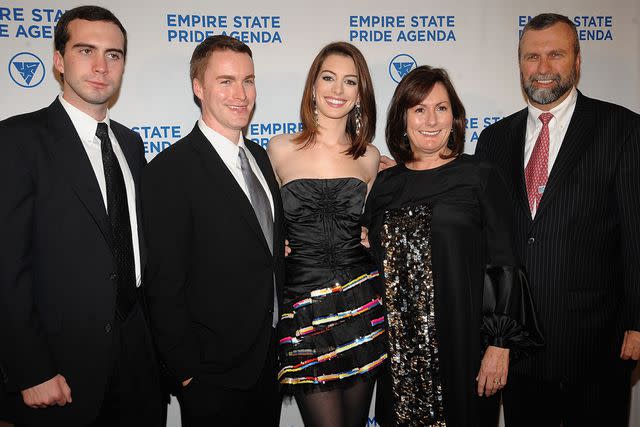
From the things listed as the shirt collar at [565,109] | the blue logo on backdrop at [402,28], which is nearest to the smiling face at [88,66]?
the blue logo on backdrop at [402,28]

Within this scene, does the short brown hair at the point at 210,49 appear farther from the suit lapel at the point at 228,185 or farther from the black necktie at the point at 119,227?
the black necktie at the point at 119,227

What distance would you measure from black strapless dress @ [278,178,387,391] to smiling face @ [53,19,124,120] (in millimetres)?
1037

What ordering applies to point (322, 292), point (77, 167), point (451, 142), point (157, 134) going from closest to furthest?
1. point (77, 167)
2. point (322, 292)
3. point (451, 142)
4. point (157, 134)

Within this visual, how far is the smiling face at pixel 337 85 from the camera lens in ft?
9.20

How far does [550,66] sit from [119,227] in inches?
99.5

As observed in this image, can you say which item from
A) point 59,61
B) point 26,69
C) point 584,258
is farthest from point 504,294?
point 26,69

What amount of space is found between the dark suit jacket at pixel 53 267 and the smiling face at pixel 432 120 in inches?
64.2

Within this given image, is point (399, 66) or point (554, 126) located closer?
point (554, 126)

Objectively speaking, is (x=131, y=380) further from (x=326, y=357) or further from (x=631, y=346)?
(x=631, y=346)

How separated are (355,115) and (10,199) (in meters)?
1.91

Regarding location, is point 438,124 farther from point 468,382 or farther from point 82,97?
point 82,97

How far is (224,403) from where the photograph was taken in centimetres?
224

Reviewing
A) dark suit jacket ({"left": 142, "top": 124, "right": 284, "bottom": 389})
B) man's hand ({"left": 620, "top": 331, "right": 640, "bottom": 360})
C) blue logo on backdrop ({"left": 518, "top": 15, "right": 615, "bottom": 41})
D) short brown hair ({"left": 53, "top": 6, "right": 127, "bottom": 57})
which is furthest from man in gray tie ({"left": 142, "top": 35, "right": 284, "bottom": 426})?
blue logo on backdrop ({"left": 518, "top": 15, "right": 615, "bottom": 41})

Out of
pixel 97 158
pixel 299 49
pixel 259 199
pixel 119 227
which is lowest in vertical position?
pixel 119 227
